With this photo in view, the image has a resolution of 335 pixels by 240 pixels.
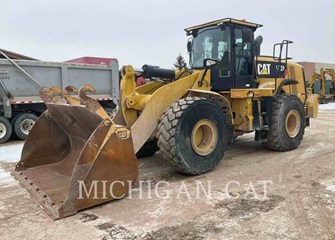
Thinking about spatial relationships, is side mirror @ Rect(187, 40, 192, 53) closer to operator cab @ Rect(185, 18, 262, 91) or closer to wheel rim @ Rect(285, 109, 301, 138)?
operator cab @ Rect(185, 18, 262, 91)

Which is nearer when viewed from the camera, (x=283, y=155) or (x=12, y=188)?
(x=12, y=188)

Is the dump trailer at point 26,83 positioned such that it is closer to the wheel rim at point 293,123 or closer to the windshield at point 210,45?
the windshield at point 210,45

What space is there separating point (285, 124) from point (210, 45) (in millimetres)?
2062

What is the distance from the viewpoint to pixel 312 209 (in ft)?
12.3

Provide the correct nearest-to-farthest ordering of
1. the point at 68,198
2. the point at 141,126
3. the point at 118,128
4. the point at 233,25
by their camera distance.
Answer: the point at 68,198 → the point at 118,128 → the point at 141,126 → the point at 233,25

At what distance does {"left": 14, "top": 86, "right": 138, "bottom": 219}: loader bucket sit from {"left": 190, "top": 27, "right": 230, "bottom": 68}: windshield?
262 centimetres

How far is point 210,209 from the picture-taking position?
12.5ft

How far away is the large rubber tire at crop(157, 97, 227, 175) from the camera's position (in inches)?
186

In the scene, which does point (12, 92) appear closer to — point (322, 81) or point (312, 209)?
point (312, 209)

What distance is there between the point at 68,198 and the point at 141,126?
1447 mm

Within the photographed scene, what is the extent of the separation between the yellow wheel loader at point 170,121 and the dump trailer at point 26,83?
4.46 m

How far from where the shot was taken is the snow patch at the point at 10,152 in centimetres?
687

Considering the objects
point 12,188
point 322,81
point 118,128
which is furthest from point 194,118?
point 322,81

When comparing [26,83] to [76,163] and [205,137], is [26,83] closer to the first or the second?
[205,137]
